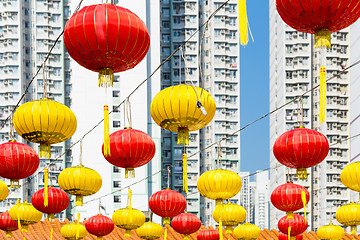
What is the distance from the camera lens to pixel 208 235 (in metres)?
13.0

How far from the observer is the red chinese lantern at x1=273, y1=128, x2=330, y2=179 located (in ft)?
24.7

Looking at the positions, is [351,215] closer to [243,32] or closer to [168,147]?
[243,32]

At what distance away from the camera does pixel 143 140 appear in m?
7.63

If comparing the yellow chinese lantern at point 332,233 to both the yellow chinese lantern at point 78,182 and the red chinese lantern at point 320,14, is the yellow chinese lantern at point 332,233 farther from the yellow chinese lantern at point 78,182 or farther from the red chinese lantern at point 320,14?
the red chinese lantern at point 320,14

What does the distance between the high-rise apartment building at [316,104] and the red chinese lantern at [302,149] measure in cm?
2831

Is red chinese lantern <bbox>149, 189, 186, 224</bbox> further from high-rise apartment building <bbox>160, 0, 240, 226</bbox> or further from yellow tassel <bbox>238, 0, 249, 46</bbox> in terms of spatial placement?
high-rise apartment building <bbox>160, 0, 240, 226</bbox>

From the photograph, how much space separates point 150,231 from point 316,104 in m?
26.0

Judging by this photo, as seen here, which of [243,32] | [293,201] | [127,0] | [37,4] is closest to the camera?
[243,32]

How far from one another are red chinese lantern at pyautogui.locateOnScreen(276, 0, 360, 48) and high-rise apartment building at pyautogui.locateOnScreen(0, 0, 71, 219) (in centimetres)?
3136

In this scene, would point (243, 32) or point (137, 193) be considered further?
point (137, 193)

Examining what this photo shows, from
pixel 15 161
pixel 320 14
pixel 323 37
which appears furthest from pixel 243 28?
pixel 15 161

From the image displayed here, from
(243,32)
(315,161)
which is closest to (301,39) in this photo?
(315,161)

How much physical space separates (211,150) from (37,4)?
12.5 meters

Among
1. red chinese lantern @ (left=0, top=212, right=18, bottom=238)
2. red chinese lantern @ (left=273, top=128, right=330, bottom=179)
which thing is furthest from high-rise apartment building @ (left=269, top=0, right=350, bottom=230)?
red chinese lantern @ (left=273, top=128, right=330, bottom=179)
